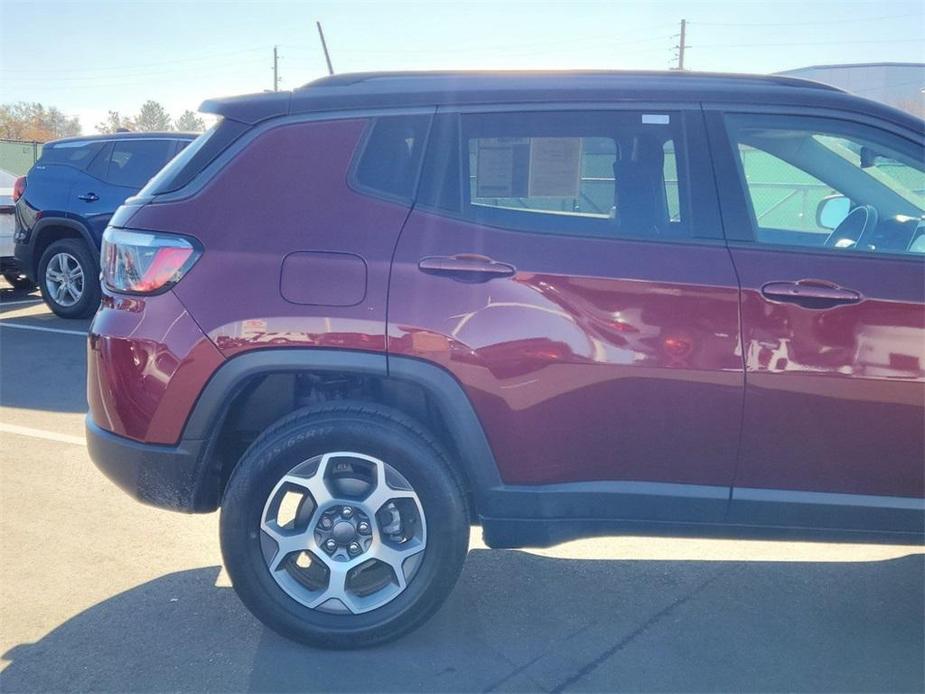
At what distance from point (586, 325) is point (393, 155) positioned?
89 cm

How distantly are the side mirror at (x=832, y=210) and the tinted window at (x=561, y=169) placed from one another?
0.73 meters

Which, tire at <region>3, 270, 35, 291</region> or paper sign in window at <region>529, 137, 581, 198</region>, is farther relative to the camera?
tire at <region>3, 270, 35, 291</region>

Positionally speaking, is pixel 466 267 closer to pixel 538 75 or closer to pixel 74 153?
pixel 538 75

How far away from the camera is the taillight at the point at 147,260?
2902 mm

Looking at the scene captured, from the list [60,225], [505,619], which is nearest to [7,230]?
[60,225]

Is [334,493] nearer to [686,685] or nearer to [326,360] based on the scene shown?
[326,360]

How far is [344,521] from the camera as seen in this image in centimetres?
297

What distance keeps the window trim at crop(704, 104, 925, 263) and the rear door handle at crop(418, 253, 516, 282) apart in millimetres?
771

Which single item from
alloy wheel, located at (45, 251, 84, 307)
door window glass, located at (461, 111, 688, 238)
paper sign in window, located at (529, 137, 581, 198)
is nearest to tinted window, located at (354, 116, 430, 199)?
door window glass, located at (461, 111, 688, 238)

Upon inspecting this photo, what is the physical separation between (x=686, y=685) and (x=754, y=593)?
2.62ft

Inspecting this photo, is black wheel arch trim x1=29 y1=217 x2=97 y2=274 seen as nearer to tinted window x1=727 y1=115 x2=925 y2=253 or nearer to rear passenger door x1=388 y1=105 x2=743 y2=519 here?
rear passenger door x1=388 y1=105 x2=743 y2=519

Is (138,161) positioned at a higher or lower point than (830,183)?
higher

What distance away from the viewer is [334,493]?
2949 millimetres

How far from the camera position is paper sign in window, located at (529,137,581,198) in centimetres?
297
